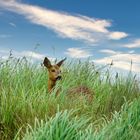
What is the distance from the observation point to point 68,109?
27.7ft

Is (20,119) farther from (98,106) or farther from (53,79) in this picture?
(53,79)

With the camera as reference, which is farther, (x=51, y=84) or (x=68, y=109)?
(x=51, y=84)

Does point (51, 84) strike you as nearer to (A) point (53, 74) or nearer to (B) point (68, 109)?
(A) point (53, 74)

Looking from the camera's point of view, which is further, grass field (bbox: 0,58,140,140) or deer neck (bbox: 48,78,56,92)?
deer neck (bbox: 48,78,56,92)

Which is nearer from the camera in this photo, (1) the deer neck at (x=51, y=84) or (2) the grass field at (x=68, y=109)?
(2) the grass field at (x=68, y=109)

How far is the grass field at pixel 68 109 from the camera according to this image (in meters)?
5.97

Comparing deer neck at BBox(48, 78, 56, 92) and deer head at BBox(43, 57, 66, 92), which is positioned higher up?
deer head at BBox(43, 57, 66, 92)

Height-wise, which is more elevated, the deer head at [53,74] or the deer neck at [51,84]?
the deer head at [53,74]

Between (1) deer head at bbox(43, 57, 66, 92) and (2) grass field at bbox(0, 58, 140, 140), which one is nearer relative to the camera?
(2) grass field at bbox(0, 58, 140, 140)

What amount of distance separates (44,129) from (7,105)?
82.3 inches

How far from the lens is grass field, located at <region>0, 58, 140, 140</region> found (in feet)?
19.6

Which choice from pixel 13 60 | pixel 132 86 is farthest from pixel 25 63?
pixel 132 86

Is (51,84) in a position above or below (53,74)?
below

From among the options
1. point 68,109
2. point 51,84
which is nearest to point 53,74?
point 51,84
